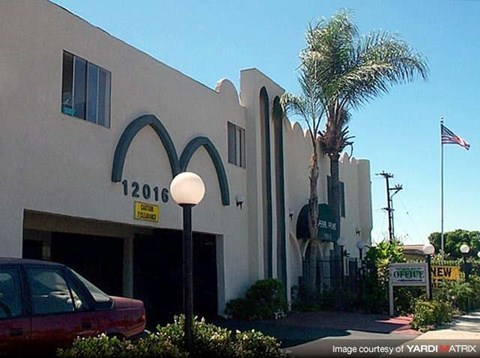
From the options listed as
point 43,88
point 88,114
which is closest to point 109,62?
point 88,114

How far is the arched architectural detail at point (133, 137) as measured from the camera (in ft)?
42.1

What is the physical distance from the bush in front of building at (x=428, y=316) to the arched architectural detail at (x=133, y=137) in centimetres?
743

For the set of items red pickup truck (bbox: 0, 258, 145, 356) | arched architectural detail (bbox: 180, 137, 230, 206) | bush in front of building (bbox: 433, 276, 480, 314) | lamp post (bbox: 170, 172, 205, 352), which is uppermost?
arched architectural detail (bbox: 180, 137, 230, 206)

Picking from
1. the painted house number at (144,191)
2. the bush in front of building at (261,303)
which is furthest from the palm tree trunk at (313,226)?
the painted house number at (144,191)

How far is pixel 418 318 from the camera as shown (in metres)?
16.1

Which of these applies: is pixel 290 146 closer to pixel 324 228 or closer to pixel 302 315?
pixel 324 228

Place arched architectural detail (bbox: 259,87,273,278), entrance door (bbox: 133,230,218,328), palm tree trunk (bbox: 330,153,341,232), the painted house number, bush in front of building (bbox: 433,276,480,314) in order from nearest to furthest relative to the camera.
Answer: the painted house number → entrance door (bbox: 133,230,218,328) → arched architectural detail (bbox: 259,87,273,278) → bush in front of building (bbox: 433,276,480,314) → palm tree trunk (bbox: 330,153,341,232)

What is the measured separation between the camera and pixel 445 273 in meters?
22.0

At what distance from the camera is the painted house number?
13184 mm

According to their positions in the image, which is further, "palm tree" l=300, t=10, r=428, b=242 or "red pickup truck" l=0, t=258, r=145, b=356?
"palm tree" l=300, t=10, r=428, b=242

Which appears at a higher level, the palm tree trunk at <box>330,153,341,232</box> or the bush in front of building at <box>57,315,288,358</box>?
the palm tree trunk at <box>330,153,341,232</box>

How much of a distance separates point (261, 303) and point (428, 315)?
447 centimetres

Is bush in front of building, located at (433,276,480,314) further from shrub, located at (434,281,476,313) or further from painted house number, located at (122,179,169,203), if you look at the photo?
painted house number, located at (122,179,169,203)

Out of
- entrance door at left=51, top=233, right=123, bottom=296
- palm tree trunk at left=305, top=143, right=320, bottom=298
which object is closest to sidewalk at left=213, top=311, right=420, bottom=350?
palm tree trunk at left=305, top=143, right=320, bottom=298
